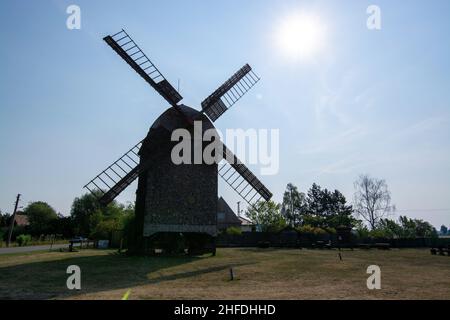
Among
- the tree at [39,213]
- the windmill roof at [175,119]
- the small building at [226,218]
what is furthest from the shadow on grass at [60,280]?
the tree at [39,213]

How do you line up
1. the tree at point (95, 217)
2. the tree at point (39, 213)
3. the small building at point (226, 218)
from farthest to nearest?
the tree at point (39, 213)
the small building at point (226, 218)
the tree at point (95, 217)

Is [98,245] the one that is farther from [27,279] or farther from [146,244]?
[27,279]

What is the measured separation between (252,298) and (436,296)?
5.64 metres

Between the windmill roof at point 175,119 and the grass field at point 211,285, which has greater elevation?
the windmill roof at point 175,119

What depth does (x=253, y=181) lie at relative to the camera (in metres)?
26.3

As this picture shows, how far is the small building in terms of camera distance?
58081 mm

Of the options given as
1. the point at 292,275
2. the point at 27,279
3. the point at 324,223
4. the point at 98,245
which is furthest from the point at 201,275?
the point at 324,223

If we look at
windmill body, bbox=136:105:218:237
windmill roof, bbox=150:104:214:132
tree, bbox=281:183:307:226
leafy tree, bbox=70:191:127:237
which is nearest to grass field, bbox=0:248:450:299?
windmill body, bbox=136:105:218:237

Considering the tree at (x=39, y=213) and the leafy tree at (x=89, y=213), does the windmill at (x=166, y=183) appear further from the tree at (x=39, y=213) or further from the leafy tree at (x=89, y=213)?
the tree at (x=39, y=213)

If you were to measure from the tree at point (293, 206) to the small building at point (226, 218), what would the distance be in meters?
24.5

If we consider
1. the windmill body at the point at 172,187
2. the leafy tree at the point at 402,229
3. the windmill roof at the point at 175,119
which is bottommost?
the leafy tree at the point at 402,229

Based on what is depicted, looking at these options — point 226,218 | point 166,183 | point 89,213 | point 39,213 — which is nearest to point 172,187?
point 166,183

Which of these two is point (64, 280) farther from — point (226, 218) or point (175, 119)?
point (226, 218)

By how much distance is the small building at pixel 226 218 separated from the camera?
58.1 meters
